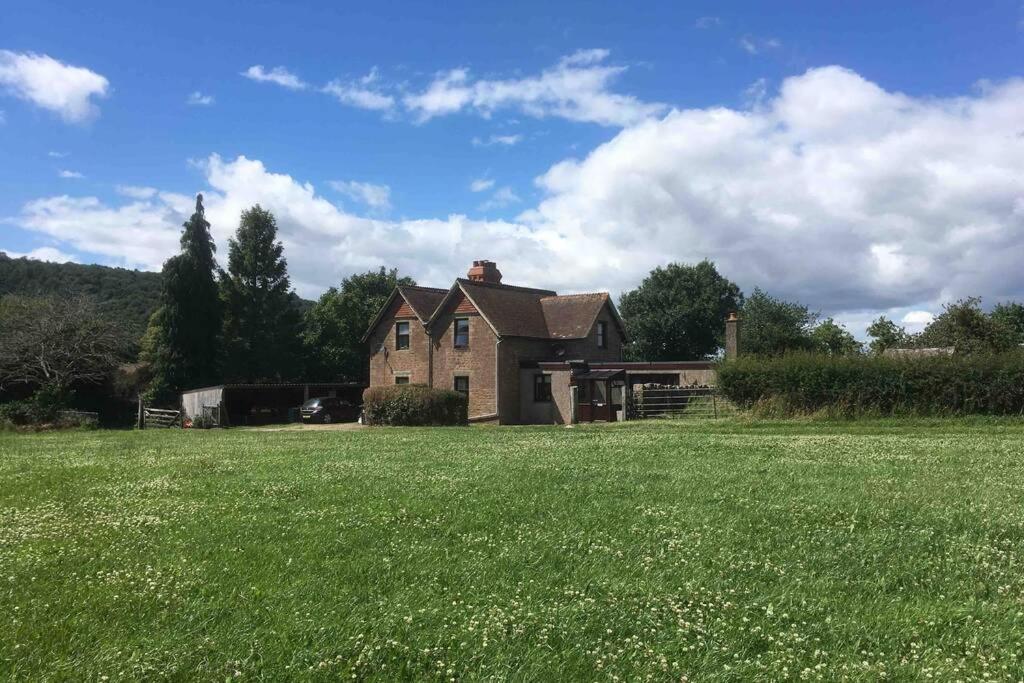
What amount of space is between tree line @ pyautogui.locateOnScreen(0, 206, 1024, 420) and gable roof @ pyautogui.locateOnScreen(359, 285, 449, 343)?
13604 mm

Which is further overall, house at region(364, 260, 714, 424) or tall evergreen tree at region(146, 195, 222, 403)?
tall evergreen tree at region(146, 195, 222, 403)

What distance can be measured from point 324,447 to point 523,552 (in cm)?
1521

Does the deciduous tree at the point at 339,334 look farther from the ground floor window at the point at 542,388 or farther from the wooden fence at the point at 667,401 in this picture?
the wooden fence at the point at 667,401

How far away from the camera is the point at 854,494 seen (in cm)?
1109

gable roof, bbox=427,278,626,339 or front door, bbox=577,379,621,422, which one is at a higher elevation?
gable roof, bbox=427,278,626,339

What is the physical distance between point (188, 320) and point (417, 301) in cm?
1734

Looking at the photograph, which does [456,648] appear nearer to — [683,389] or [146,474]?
[146,474]

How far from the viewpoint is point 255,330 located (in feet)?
200

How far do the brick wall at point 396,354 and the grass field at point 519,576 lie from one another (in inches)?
1377

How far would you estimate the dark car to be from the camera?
153ft

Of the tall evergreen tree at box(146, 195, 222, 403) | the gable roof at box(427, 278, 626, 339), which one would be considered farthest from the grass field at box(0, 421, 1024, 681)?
the tall evergreen tree at box(146, 195, 222, 403)

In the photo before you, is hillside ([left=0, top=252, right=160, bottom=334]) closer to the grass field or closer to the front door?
the front door

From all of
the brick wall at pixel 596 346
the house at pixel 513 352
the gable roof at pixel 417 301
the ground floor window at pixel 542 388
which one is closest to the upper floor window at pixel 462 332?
the house at pixel 513 352

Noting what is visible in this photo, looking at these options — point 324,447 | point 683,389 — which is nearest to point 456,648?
point 324,447
